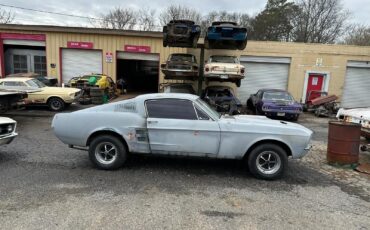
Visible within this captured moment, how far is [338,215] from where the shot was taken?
420 centimetres

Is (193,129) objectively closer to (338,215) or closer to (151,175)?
(151,175)

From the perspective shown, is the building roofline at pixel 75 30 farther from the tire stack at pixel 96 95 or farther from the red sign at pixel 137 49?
the tire stack at pixel 96 95

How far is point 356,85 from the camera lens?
1956cm

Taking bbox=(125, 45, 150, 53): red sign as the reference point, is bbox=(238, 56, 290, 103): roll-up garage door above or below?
below

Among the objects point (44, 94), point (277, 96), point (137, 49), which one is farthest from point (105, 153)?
point (137, 49)

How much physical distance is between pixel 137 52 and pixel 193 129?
598 inches

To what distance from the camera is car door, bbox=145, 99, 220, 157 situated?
543cm

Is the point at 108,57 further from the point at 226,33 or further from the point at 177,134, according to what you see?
the point at 177,134

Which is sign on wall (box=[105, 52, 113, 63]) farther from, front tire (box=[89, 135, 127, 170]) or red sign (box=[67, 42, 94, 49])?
front tire (box=[89, 135, 127, 170])

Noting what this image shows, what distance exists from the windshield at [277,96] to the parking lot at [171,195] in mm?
7630

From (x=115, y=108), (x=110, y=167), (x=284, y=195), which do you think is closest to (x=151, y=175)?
(x=110, y=167)

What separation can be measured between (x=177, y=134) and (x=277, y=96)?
1011 centimetres

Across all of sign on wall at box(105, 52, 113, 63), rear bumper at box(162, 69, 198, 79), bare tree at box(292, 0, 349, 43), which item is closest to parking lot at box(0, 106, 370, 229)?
rear bumper at box(162, 69, 198, 79)

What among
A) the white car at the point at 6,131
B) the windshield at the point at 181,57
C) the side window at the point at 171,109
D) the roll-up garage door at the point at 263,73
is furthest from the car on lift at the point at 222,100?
the white car at the point at 6,131
